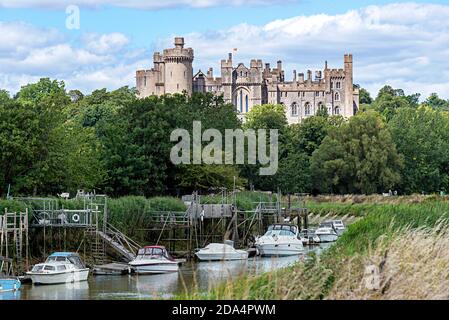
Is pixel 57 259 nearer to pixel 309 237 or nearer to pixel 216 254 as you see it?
pixel 216 254

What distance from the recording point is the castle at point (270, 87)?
179625 mm

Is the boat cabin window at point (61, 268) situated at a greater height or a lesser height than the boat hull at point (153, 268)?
greater

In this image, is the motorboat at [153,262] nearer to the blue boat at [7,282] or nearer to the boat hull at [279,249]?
the blue boat at [7,282]

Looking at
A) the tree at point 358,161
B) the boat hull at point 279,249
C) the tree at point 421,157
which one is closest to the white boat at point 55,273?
the boat hull at point 279,249

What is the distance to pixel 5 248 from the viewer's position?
41.4 m

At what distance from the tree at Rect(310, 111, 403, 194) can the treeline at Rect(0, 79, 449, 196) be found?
0.10 meters

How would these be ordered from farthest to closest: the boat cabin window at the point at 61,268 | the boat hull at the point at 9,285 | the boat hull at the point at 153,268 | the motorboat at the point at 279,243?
the motorboat at the point at 279,243 → the boat hull at the point at 153,268 → the boat cabin window at the point at 61,268 → the boat hull at the point at 9,285

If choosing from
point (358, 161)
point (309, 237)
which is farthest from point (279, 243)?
point (358, 161)

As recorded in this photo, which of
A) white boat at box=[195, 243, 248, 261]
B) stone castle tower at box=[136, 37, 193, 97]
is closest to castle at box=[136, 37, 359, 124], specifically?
stone castle tower at box=[136, 37, 193, 97]

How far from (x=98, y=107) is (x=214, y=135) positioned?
1754 inches

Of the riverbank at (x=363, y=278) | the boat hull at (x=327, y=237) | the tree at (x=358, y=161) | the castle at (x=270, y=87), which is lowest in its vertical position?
the boat hull at (x=327, y=237)

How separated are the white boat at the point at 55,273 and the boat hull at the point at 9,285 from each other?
250 centimetres

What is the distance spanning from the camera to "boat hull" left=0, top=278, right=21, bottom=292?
3478cm
